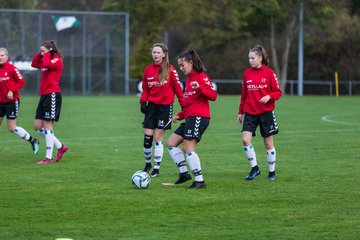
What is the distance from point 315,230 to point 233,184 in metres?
3.64

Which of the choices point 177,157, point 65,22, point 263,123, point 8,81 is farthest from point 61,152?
point 65,22

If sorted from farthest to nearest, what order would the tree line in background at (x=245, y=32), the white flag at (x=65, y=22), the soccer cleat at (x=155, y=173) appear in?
the tree line in background at (x=245, y=32)
the white flag at (x=65, y=22)
the soccer cleat at (x=155, y=173)

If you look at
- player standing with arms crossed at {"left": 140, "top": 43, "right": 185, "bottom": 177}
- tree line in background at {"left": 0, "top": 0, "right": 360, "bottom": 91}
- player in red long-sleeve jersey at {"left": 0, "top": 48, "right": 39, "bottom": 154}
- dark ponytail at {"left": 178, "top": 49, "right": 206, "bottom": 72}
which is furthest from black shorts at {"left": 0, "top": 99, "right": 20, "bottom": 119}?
tree line in background at {"left": 0, "top": 0, "right": 360, "bottom": 91}

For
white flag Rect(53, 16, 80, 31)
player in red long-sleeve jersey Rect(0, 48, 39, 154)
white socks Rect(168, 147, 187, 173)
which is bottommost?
white socks Rect(168, 147, 187, 173)

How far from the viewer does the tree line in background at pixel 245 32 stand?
59.7 metres

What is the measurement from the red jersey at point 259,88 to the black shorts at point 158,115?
4.41 ft

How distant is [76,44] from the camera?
2076 inches

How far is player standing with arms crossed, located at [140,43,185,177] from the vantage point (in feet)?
44.2

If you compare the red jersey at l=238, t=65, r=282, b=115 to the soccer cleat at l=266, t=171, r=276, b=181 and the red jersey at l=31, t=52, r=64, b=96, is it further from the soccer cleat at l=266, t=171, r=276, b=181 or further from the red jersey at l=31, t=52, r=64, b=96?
the red jersey at l=31, t=52, r=64, b=96

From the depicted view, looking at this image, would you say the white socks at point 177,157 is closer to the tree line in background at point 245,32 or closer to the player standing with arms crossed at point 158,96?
the player standing with arms crossed at point 158,96

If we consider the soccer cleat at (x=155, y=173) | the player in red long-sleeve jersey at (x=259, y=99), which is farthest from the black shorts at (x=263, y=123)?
the soccer cleat at (x=155, y=173)

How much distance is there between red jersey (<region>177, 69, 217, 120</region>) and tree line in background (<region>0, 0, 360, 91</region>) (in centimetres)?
4734

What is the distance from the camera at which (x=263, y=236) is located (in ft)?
28.6

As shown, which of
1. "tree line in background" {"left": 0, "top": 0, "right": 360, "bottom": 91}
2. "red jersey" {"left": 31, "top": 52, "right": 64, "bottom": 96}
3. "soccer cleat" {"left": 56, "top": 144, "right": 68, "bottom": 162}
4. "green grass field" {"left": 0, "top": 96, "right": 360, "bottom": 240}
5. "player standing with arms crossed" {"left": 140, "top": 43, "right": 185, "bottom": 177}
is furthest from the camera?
"tree line in background" {"left": 0, "top": 0, "right": 360, "bottom": 91}
